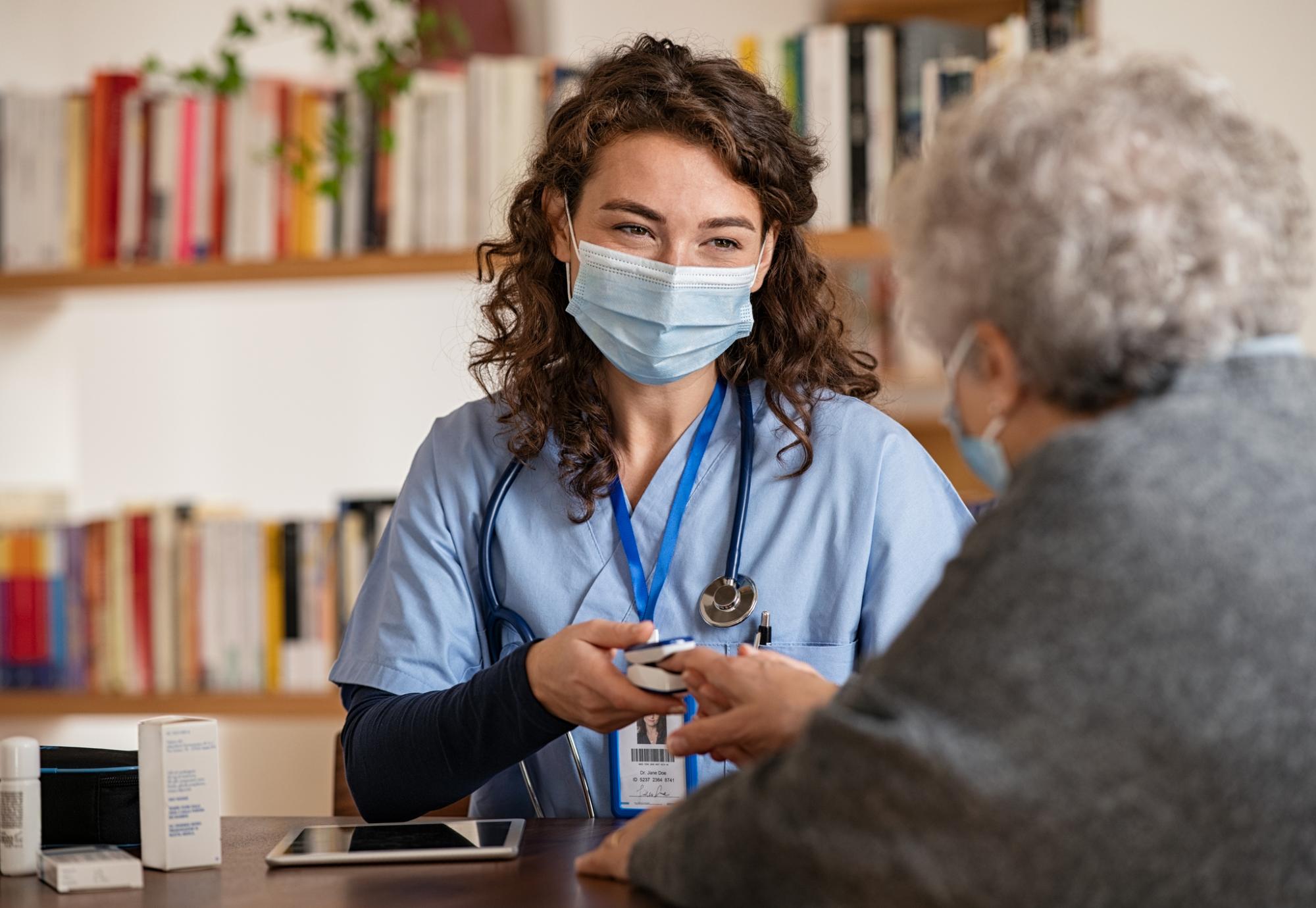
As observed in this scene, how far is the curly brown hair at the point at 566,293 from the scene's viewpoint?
1519 millimetres

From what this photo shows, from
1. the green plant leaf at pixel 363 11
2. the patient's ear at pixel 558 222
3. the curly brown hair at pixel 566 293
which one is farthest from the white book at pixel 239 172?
the patient's ear at pixel 558 222

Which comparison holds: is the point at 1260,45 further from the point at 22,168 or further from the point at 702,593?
the point at 22,168

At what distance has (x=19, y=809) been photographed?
3.56 ft

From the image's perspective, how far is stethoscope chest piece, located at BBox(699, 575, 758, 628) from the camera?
1399 millimetres

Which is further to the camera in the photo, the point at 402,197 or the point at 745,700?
the point at 402,197

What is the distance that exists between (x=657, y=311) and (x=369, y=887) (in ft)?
2.35

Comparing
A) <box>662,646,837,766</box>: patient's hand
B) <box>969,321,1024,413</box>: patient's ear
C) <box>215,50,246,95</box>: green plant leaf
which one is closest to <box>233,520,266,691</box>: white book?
<box>215,50,246,95</box>: green plant leaf

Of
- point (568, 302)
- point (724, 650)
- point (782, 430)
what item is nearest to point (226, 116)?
point (568, 302)

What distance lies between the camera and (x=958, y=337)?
0.88 meters

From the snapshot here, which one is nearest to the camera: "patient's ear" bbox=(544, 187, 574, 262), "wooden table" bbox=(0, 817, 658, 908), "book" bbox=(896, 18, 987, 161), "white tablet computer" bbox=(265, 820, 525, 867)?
"wooden table" bbox=(0, 817, 658, 908)

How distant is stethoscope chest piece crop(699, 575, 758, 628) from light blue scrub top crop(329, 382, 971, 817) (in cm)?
1

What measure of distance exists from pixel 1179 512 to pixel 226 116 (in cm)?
228

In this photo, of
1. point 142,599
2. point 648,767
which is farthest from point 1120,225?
point 142,599

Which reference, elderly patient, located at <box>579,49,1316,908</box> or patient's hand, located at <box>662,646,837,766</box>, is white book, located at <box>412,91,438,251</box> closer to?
patient's hand, located at <box>662,646,837,766</box>
